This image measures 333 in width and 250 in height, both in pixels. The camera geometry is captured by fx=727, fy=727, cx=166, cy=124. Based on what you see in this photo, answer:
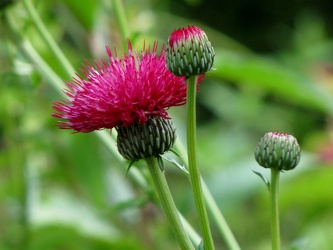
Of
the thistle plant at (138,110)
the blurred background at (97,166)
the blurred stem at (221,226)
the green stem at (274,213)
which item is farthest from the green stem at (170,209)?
the blurred background at (97,166)

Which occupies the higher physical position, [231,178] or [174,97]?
[231,178]

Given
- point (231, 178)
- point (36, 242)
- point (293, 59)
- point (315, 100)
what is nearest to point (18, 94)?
point (36, 242)

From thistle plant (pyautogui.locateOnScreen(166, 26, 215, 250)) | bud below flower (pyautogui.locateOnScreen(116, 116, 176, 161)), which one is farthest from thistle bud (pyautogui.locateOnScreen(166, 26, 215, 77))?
bud below flower (pyautogui.locateOnScreen(116, 116, 176, 161))

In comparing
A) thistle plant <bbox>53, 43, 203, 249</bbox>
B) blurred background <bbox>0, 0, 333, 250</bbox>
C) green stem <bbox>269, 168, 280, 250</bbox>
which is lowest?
green stem <bbox>269, 168, 280, 250</bbox>

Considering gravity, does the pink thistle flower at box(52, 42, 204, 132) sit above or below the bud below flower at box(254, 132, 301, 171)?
above

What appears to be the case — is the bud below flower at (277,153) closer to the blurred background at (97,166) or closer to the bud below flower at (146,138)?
the bud below flower at (146,138)

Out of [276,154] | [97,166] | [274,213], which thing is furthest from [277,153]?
[97,166]

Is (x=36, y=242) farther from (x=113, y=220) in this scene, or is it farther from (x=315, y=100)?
(x=315, y=100)

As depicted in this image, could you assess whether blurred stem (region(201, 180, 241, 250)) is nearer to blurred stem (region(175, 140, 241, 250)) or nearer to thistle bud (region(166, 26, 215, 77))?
blurred stem (region(175, 140, 241, 250))
